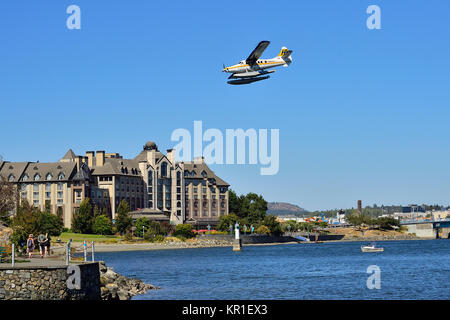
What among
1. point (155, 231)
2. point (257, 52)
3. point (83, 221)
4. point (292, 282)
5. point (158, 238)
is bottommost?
point (158, 238)

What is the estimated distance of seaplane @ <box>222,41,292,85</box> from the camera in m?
69.5

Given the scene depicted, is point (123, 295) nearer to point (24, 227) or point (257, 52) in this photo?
point (24, 227)

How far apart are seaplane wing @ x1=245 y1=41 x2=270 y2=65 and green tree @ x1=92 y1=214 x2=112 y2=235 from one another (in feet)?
374

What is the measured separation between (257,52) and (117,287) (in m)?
29.4

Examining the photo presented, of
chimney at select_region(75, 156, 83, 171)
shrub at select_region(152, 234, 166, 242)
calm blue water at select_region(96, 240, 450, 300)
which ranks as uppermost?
chimney at select_region(75, 156, 83, 171)

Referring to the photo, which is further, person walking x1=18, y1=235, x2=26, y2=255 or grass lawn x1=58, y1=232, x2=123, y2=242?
grass lawn x1=58, y1=232, x2=123, y2=242

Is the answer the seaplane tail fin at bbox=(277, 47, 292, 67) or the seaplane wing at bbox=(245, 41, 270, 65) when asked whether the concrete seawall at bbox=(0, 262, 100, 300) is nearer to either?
the seaplane wing at bbox=(245, 41, 270, 65)

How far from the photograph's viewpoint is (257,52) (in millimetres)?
71750

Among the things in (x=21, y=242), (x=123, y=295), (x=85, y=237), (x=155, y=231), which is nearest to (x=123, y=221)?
(x=155, y=231)

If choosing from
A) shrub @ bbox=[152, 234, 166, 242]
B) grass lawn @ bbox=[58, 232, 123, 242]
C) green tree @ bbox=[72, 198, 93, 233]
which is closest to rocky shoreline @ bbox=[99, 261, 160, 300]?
grass lawn @ bbox=[58, 232, 123, 242]

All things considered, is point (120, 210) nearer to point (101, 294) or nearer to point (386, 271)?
point (386, 271)

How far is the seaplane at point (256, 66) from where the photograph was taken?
228 ft

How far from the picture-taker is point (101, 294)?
156 feet
